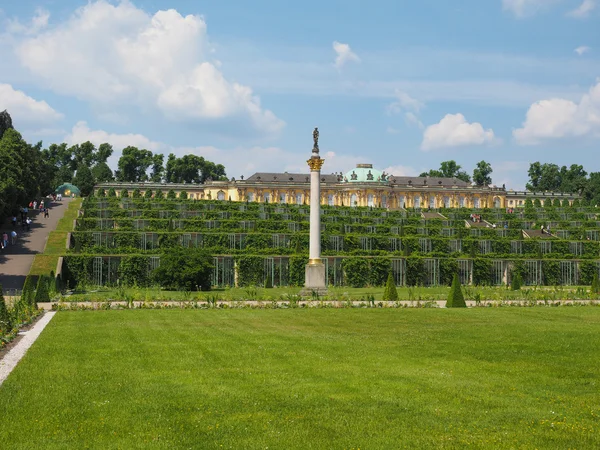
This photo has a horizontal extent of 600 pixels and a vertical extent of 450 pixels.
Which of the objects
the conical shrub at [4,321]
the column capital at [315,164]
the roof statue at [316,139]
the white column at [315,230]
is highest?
the roof statue at [316,139]

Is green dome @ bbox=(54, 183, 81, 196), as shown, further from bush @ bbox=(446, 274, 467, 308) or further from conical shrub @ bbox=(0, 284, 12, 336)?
conical shrub @ bbox=(0, 284, 12, 336)

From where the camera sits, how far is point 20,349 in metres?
16.4

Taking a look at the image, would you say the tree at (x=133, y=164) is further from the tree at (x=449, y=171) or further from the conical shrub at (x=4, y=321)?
the conical shrub at (x=4, y=321)

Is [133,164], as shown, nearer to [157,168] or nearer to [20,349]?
[157,168]

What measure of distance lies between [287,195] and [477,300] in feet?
331

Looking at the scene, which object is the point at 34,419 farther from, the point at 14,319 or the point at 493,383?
the point at 14,319

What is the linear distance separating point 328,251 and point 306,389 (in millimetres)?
39338

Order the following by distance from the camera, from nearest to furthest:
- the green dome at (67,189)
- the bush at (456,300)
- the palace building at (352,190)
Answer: the bush at (456,300) < the green dome at (67,189) < the palace building at (352,190)

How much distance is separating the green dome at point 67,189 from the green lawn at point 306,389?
348 ft

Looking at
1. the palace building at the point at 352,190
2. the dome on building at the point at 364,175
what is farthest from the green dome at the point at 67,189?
the dome on building at the point at 364,175

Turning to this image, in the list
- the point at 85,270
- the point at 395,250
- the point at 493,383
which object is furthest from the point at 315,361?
the point at 395,250

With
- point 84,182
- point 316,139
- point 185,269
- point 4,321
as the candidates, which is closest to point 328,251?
point 316,139

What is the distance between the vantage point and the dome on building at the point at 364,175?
129m

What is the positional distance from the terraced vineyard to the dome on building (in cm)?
6112
